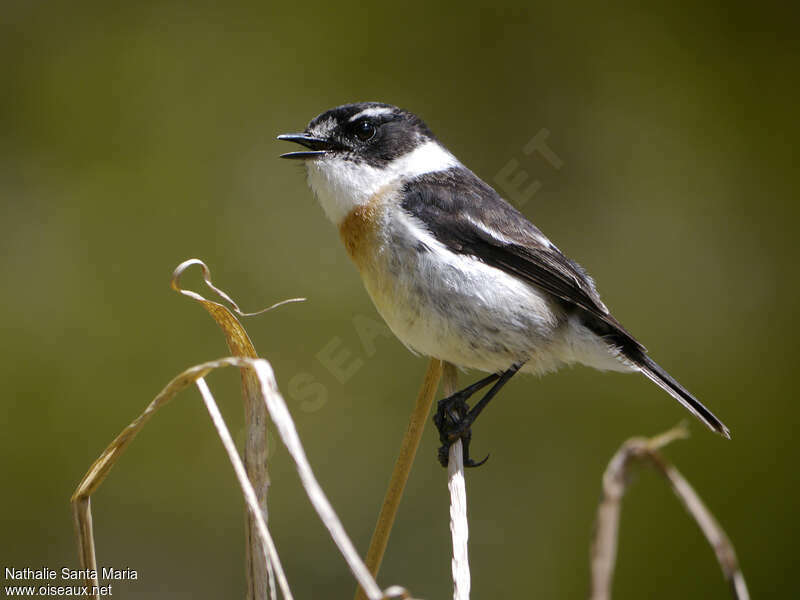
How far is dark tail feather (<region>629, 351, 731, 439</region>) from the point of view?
2.85 metres

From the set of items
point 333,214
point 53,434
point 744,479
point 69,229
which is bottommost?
point 53,434

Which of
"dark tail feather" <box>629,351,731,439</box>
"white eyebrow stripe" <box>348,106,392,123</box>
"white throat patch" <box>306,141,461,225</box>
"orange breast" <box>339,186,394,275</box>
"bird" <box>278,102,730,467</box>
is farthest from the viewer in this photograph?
"white eyebrow stripe" <box>348,106,392,123</box>

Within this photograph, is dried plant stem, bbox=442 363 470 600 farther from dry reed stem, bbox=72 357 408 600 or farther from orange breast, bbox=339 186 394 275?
orange breast, bbox=339 186 394 275

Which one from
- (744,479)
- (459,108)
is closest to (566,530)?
(744,479)

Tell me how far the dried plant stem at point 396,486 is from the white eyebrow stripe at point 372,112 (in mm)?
1222

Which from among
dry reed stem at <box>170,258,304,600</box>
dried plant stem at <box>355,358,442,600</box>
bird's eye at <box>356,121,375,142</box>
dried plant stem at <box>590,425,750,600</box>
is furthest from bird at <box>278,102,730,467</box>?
dried plant stem at <box>590,425,750,600</box>

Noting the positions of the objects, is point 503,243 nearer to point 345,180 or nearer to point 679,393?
point 345,180

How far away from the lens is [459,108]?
5039 mm

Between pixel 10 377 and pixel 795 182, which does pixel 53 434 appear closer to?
pixel 10 377

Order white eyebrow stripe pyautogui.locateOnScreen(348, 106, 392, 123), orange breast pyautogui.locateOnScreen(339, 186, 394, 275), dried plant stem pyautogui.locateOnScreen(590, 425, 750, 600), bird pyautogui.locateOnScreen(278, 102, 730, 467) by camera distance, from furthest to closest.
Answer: white eyebrow stripe pyautogui.locateOnScreen(348, 106, 392, 123) → orange breast pyautogui.locateOnScreen(339, 186, 394, 275) → bird pyautogui.locateOnScreen(278, 102, 730, 467) → dried plant stem pyautogui.locateOnScreen(590, 425, 750, 600)

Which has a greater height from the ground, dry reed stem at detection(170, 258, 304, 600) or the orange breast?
the orange breast

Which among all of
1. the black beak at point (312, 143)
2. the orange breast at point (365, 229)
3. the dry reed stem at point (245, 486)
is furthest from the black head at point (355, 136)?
the dry reed stem at point (245, 486)

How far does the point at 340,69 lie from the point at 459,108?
2.57ft

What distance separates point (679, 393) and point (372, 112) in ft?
5.48
